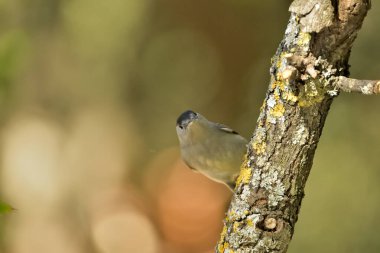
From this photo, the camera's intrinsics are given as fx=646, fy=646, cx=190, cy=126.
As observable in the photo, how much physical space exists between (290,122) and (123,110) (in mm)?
2533

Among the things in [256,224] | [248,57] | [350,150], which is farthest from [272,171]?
[248,57]

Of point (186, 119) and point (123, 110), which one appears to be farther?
point (123, 110)

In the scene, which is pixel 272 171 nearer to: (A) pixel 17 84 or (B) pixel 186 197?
(B) pixel 186 197

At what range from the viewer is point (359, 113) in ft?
12.0

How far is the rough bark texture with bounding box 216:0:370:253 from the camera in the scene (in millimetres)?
1472

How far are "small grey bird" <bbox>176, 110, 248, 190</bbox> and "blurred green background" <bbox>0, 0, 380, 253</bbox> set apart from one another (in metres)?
1.37

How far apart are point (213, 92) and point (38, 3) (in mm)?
1202

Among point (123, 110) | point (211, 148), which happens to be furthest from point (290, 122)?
point (123, 110)

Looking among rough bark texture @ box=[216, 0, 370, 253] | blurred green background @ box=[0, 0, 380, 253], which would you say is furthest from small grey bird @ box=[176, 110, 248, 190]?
blurred green background @ box=[0, 0, 380, 253]

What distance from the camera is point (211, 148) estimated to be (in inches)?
92.0

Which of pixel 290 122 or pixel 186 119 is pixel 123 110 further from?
pixel 290 122

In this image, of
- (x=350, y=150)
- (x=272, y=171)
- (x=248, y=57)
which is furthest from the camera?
(x=248, y=57)

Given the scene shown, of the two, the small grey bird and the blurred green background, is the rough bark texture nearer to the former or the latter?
the small grey bird

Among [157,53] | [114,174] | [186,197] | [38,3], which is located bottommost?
[186,197]
